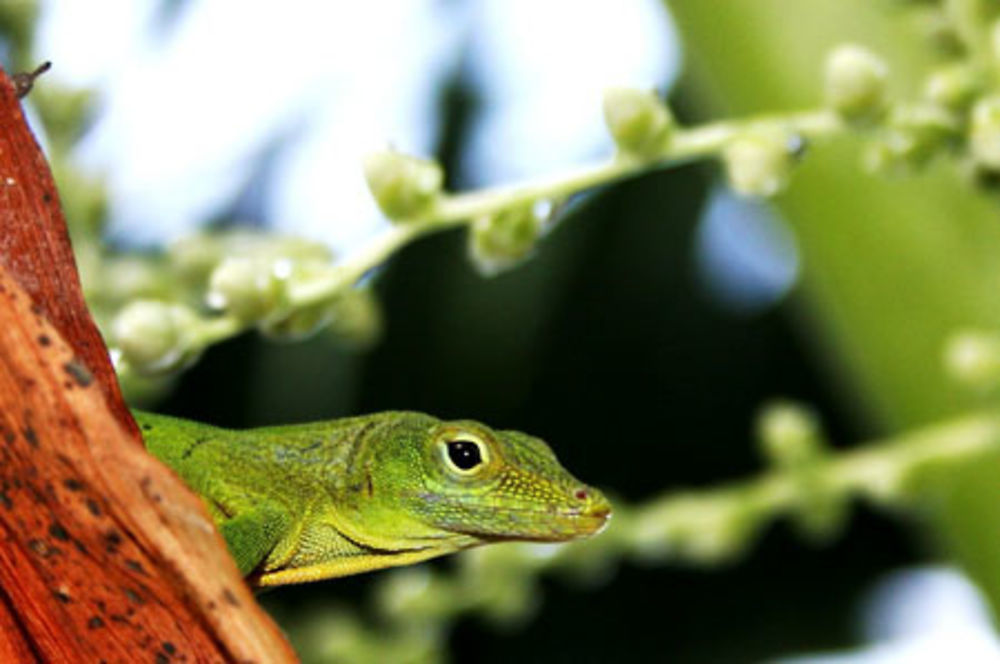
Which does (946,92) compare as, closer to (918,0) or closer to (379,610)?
(918,0)

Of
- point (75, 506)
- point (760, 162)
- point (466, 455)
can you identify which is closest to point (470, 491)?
point (466, 455)

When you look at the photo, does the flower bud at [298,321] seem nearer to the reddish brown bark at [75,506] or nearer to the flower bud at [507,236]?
the flower bud at [507,236]

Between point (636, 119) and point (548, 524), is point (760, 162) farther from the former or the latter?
point (548, 524)

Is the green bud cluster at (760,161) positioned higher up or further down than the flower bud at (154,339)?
higher up

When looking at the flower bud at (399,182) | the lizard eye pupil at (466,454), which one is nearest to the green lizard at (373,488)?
the lizard eye pupil at (466,454)

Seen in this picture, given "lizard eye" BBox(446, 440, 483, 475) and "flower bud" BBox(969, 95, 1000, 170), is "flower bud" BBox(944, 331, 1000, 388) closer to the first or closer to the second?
"flower bud" BBox(969, 95, 1000, 170)

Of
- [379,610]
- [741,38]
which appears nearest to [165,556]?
[741,38]

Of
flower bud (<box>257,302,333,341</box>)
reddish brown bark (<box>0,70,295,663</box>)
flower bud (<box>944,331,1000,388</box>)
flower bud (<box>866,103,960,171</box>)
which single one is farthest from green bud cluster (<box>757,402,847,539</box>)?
reddish brown bark (<box>0,70,295,663</box>)
